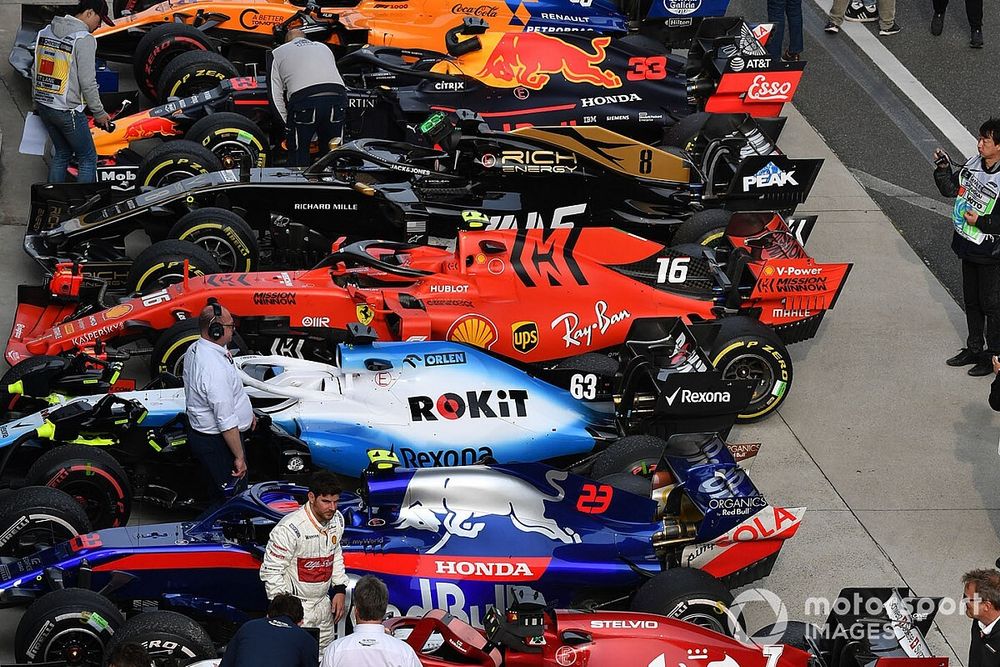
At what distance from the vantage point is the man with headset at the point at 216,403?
8000 millimetres

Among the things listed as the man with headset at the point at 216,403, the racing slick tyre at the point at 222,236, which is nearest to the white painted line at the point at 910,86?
the racing slick tyre at the point at 222,236

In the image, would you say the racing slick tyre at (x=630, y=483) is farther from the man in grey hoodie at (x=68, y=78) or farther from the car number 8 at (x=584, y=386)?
the man in grey hoodie at (x=68, y=78)

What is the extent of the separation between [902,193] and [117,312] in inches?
327

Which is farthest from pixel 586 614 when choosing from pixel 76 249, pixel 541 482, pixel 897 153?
pixel 897 153

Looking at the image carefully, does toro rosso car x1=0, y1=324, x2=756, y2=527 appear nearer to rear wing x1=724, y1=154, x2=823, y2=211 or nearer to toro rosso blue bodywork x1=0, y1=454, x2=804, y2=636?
toro rosso blue bodywork x1=0, y1=454, x2=804, y2=636

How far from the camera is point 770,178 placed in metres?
11.6

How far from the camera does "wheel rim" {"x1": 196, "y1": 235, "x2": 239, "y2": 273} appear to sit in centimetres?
1062

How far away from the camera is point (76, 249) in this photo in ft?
35.6

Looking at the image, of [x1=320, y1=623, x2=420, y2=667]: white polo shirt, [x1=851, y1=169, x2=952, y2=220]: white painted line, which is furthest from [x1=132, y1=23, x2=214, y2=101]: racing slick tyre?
[x1=320, y1=623, x2=420, y2=667]: white polo shirt

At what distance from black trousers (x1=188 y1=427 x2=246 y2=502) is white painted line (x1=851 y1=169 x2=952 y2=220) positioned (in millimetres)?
8305

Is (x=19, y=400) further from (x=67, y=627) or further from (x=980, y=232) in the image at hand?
(x=980, y=232)

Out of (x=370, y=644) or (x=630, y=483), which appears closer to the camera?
(x=370, y=644)

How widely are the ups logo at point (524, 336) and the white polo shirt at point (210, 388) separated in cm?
248

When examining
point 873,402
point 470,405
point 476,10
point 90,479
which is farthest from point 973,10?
point 90,479
